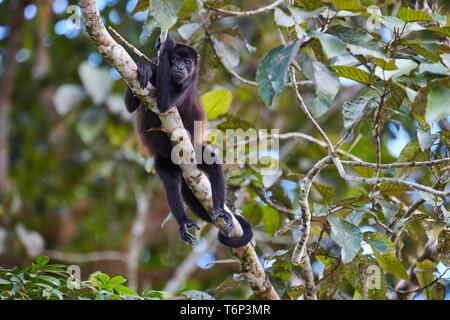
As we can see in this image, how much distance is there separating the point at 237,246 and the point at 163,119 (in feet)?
3.22

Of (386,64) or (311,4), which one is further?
(311,4)

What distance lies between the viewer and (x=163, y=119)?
425cm

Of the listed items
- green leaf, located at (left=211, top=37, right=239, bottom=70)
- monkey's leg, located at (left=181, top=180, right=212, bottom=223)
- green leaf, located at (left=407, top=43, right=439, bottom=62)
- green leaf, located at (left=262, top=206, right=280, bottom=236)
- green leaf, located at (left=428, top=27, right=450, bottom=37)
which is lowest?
green leaf, located at (left=262, top=206, right=280, bottom=236)

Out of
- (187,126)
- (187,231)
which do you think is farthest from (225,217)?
(187,126)

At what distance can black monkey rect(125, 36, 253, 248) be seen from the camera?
176 inches

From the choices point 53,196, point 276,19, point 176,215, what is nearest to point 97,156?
point 53,196

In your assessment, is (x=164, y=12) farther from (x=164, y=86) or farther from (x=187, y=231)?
(x=187, y=231)

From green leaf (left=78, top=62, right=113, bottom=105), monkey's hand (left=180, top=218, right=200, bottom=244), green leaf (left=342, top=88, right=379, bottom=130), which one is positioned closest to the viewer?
green leaf (left=342, top=88, right=379, bottom=130)

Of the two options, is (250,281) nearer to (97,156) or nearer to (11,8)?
(97,156)

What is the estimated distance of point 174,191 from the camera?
505 centimetres

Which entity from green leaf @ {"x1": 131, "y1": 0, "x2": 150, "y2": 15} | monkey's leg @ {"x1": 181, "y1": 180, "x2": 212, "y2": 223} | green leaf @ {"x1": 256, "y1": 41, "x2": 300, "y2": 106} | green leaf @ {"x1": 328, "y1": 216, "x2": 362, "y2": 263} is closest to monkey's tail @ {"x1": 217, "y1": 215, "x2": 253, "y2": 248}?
monkey's leg @ {"x1": 181, "y1": 180, "x2": 212, "y2": 223}

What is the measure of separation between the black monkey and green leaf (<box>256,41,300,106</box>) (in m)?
0.93

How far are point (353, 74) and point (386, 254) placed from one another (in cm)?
115

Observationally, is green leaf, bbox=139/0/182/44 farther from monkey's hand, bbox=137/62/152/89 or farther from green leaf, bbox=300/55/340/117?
green leaf, bbox=300/55/340/117
